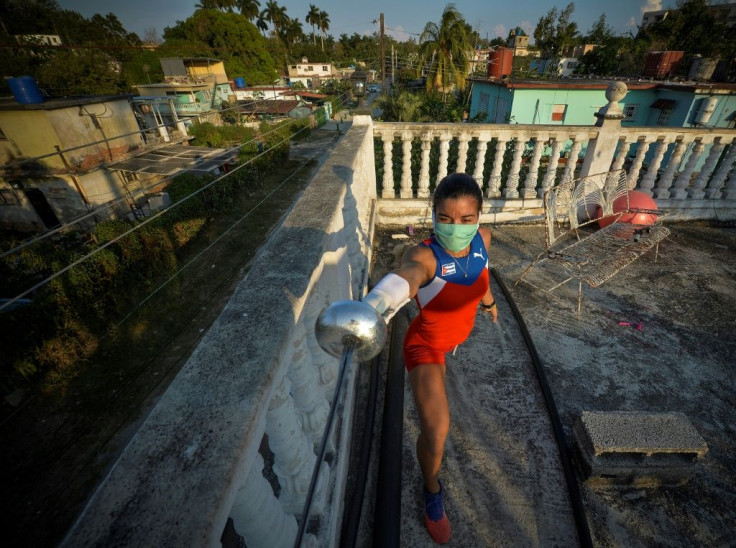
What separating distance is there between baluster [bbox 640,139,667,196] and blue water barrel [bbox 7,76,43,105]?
25.8 m

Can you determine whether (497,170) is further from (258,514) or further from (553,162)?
(258,514)

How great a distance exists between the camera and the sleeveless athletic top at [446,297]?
2150 mm

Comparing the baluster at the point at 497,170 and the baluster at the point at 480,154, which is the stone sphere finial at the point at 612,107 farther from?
the baluster at the point at 480,154

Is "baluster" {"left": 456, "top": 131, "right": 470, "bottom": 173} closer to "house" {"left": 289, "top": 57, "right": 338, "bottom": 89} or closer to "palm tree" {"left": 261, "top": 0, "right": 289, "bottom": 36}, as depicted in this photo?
"house" {"left": 289, "top": 57, "right": 338, "bottom": 89}

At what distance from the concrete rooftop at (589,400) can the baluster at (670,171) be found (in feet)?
4.30

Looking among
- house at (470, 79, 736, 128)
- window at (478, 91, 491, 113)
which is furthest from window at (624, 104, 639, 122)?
window at (478, 91, 491, 113)

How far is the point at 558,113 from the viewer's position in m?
16.0

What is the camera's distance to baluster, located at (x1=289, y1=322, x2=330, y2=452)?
A: 1564 mm

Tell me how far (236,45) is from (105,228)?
6199cm

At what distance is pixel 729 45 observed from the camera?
21.8 m

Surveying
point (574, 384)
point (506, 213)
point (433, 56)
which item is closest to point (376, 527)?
point (574, 384)

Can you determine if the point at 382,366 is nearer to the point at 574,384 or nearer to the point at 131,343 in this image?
the point at 574,384

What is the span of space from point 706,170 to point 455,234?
6204 mm

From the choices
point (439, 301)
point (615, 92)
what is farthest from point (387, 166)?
point (439, 301)
